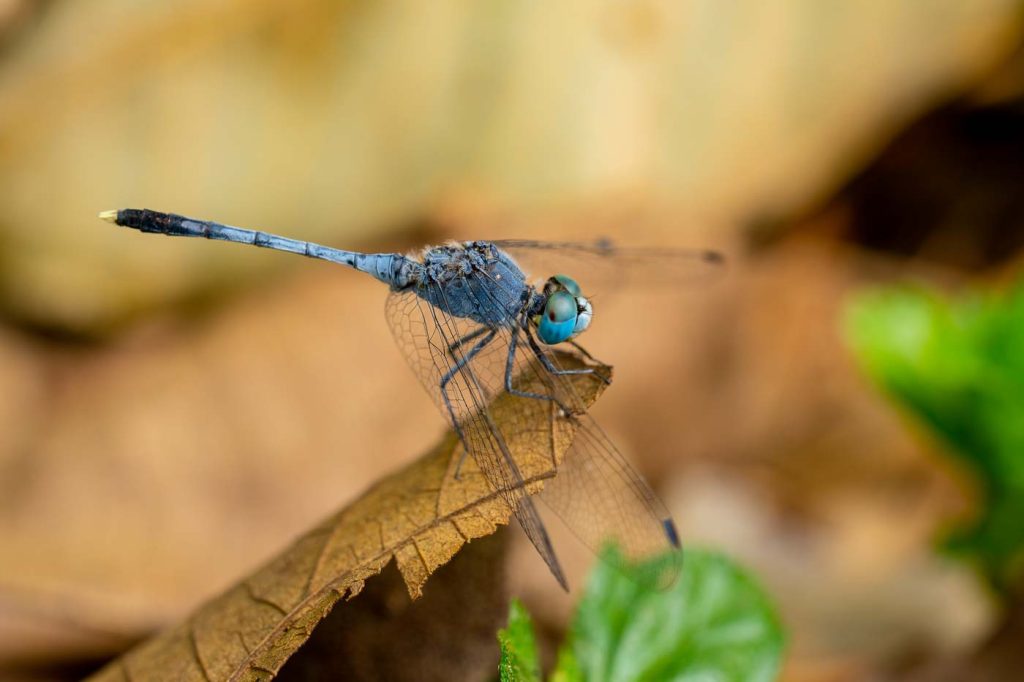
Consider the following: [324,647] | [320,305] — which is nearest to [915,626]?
[320,305]

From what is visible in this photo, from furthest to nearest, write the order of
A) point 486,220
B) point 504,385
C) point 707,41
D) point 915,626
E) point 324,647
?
point 707,41 → point 486,220 → point 915,626 → point 504,385 → point 324,647

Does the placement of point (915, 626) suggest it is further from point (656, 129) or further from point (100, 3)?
point (100, 3)

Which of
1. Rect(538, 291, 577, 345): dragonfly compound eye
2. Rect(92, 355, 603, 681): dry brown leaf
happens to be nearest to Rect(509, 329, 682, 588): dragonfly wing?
Rect(538, 291, 577, 345): dragonfly compound eye

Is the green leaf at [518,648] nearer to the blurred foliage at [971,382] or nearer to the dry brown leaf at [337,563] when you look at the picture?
the dry brown leaf at [337,563]

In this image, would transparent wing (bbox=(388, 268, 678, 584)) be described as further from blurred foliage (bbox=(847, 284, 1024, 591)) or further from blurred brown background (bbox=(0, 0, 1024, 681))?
blurred foliage (bbox=(847, 284, 1024, 591))

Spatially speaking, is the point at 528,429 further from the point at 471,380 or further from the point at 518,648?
the point at 471,380

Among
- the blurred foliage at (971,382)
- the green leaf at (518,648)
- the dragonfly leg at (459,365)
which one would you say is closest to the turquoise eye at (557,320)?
the dragonfly leg at (459,365)

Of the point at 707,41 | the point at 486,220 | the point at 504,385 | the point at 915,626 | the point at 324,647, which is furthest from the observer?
the point at 707,41

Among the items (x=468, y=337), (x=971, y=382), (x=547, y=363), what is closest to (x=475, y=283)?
(x=468, y=337)
